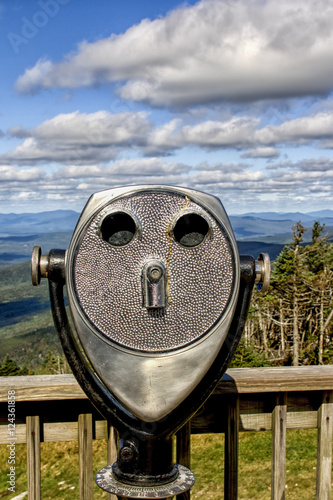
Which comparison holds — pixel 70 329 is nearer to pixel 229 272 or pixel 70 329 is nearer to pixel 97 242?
pixel 97 242

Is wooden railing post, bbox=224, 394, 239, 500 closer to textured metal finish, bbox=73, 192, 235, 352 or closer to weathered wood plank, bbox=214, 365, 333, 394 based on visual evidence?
weathered wood plank, bbox=214, 365, 333, 394

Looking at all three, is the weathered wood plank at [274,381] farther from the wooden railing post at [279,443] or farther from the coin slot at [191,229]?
the coin slot at [191,229]

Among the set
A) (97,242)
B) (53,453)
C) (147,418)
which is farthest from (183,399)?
(53,453)

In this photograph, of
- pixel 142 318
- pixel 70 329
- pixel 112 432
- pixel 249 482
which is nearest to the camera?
pixel 142 318

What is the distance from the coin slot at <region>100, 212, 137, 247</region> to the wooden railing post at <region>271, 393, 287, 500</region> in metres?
0.83

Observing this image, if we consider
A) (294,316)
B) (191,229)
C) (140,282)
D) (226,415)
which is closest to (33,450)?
(226,415)

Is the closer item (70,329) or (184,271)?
(184,271)

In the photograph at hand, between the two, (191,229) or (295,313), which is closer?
(191,229)

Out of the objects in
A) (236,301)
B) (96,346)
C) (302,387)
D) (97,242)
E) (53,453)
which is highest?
(97,242)

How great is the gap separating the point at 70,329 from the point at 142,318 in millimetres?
260

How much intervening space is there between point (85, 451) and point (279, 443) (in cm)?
67

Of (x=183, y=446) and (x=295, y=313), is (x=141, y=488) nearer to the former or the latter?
(x=183, y=446)

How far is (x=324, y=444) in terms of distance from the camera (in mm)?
1879

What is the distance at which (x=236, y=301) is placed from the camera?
1491 millimetres
